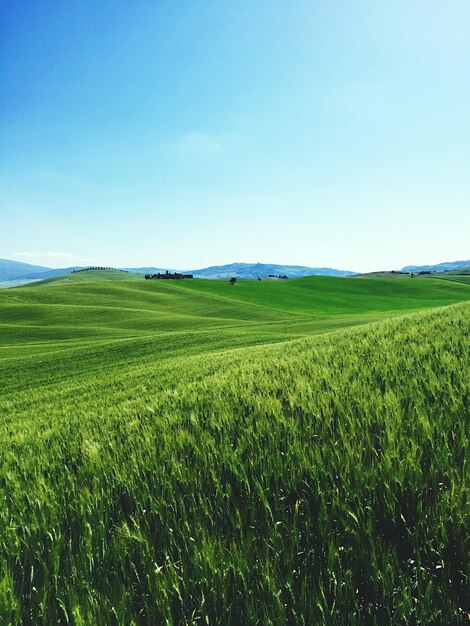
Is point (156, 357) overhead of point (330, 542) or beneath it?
beneath

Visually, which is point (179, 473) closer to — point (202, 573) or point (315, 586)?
point (202, 573)

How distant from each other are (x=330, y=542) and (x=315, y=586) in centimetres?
20

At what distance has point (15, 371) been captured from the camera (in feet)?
80.6

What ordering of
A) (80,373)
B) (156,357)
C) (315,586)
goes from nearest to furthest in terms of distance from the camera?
(315,586)
(80,373)
(156,357)

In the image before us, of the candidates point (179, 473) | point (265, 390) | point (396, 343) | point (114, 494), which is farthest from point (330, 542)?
point (396, 343)

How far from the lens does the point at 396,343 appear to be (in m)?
5.64

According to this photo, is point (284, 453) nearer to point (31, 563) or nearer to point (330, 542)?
point (330, 542)

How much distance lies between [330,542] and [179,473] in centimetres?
118

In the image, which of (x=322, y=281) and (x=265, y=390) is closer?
(x=265, y=390)

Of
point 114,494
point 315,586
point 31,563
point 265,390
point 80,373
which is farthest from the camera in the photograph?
point 80,373

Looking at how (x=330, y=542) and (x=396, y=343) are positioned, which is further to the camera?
(x=396, y=343)

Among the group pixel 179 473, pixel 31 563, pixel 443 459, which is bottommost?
pixel 31 563

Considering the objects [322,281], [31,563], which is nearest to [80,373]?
[31,563]

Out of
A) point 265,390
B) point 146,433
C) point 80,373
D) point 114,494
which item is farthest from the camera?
point 80,373
